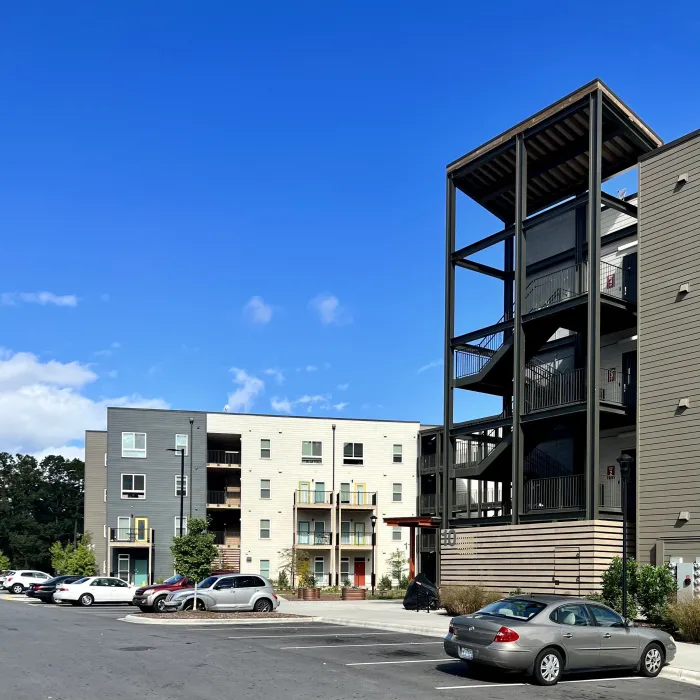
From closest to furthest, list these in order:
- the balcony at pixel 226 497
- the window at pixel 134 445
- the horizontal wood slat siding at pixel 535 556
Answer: the horizontal wood slat siding at pixel 535 556, the window at pixel 134 445, the balcony at pixel 226 497

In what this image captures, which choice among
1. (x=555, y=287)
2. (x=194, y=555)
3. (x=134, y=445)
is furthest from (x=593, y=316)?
(x=134, y=445)

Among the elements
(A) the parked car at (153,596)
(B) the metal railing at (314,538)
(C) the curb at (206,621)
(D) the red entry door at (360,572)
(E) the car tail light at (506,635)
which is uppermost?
(E) the car tail light at (506,635)

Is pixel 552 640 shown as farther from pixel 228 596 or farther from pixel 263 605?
pixel 263 605

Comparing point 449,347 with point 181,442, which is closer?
point 449,347

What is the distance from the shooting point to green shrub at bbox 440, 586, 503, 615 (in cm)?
3000

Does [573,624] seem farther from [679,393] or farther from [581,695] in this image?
[679,393]

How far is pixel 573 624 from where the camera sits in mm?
16094

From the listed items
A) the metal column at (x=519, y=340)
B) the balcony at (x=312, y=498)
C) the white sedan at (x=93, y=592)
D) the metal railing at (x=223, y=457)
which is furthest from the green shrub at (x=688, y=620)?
the metal railing at (x=223, y=457)

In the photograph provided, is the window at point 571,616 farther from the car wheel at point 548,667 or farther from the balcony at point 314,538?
the balcony at point 314,538

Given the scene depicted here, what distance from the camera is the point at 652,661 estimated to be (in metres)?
17.0

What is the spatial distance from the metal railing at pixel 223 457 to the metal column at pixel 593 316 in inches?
1461

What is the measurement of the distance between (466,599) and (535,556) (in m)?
3.04

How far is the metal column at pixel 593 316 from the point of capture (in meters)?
29.7

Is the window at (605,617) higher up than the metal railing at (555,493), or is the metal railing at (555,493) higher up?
the metal railing at (555,493)
